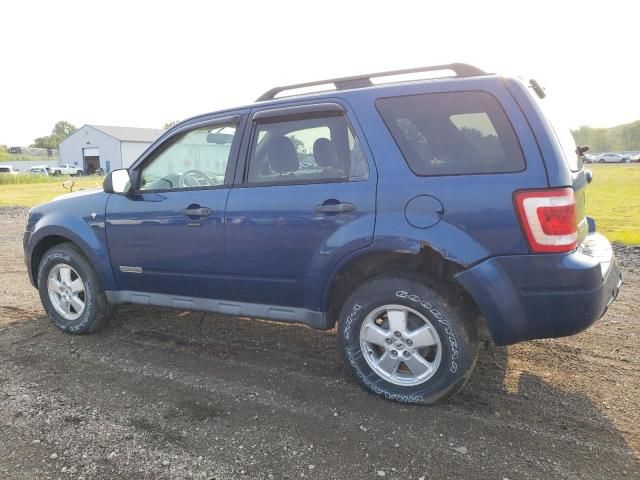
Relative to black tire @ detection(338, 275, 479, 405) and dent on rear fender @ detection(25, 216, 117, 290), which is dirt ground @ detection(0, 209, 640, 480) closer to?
black tire @ detection(338, 275, 479, 405)

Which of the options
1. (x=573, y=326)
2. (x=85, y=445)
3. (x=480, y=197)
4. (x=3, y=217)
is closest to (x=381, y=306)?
(x=480, y=197)

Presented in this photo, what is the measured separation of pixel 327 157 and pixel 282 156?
0.38 meters

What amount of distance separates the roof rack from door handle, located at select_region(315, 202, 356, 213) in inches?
34.2

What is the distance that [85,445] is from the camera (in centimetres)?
281

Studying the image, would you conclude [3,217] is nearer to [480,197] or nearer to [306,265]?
[306,265]

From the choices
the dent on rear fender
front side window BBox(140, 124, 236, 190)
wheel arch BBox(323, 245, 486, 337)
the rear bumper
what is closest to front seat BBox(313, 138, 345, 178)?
wheel arch BBox(323, 245, 486, 337)

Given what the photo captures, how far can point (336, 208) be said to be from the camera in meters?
3.21

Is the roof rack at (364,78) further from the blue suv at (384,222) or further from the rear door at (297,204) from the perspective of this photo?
the rear door at (297,204)

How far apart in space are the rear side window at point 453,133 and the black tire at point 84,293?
2980 mm

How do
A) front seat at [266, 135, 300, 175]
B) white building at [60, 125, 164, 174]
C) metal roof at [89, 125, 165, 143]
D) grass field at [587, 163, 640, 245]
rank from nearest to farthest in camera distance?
1. front seat at [266, 135, 300, 175]
2. grass field at [587, 163, 640, 245]
3. white building at [60, 125, 164, 174]
4. metal roof at [89, 125, 165, 143]

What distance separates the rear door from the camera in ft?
10.5

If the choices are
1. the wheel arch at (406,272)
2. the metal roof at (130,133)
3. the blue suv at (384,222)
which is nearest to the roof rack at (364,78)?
the blue suv at (384,222)

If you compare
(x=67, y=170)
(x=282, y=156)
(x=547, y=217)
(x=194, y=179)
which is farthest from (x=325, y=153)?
(x=67, y=170)

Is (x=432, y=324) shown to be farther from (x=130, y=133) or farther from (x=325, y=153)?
(x=130, y=133)
